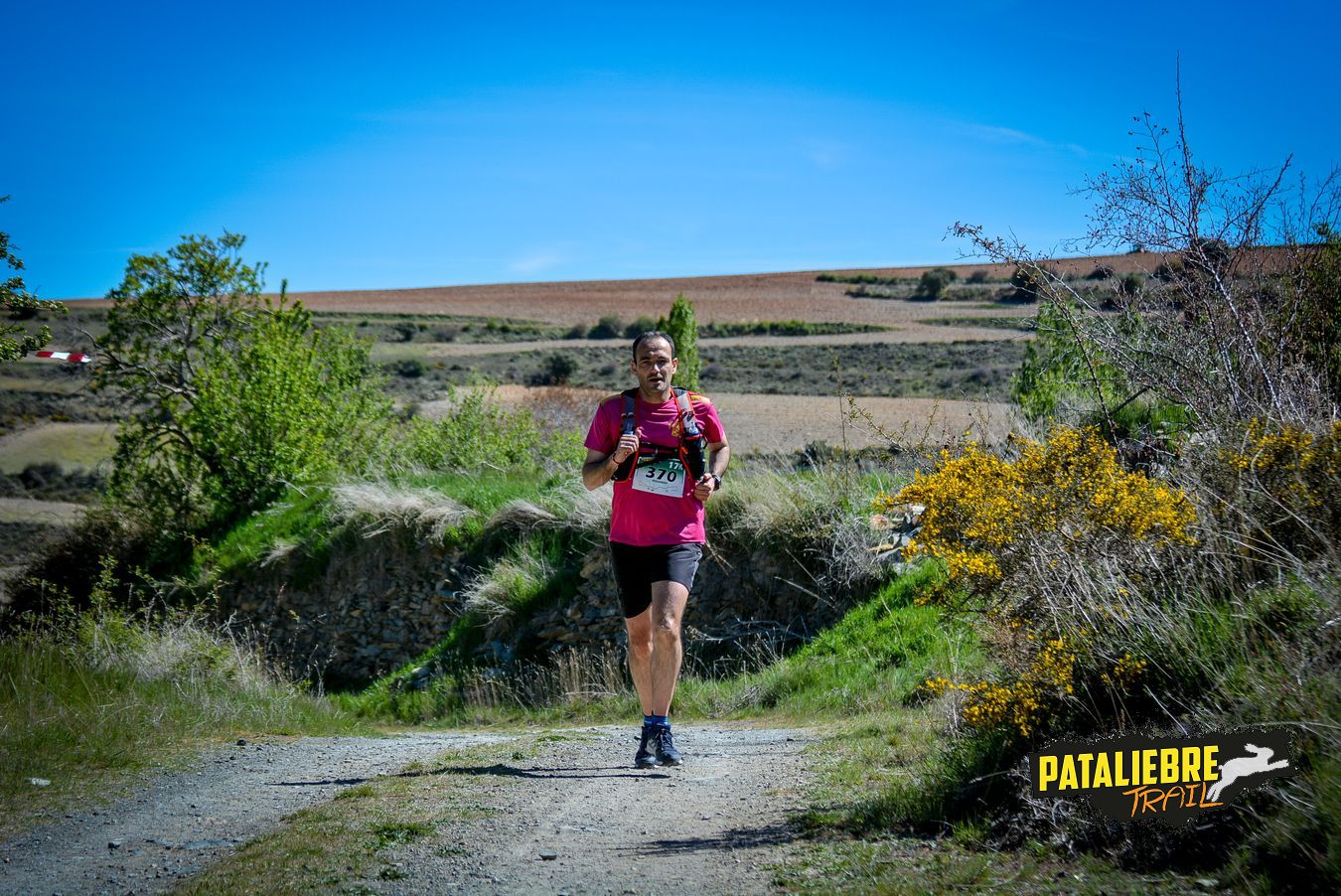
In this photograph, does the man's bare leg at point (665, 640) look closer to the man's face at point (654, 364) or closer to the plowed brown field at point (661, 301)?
the man's face at point (654, 364)

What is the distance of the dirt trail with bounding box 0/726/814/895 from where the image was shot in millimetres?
4312

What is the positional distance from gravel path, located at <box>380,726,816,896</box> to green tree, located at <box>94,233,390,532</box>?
46.0ft

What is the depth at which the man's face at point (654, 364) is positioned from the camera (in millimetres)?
6508

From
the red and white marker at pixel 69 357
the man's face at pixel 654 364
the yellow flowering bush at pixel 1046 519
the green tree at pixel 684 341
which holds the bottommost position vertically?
the yellow flowering bush at pixel 1046 519

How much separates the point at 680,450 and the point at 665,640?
44.3 inches

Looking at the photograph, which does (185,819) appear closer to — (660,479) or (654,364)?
(660,479)

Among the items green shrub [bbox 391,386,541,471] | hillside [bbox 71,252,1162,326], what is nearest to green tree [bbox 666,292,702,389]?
green shrub [bbox 391,386,541,471]

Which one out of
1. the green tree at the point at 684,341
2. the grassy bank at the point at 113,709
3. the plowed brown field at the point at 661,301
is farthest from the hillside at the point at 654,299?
the grassy bank at the point at 113,709

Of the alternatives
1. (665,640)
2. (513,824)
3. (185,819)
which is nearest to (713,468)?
(665,640)

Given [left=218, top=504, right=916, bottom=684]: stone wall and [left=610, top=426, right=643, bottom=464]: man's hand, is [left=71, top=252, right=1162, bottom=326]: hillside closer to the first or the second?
[left=218, top=504, right=916, bottom=684]: stone wall

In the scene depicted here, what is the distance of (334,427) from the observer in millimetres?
20547

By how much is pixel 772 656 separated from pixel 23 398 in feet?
93.3

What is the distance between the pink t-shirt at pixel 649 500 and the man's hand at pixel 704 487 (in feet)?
0.25

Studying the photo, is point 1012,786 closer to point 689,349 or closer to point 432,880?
point 432,880
